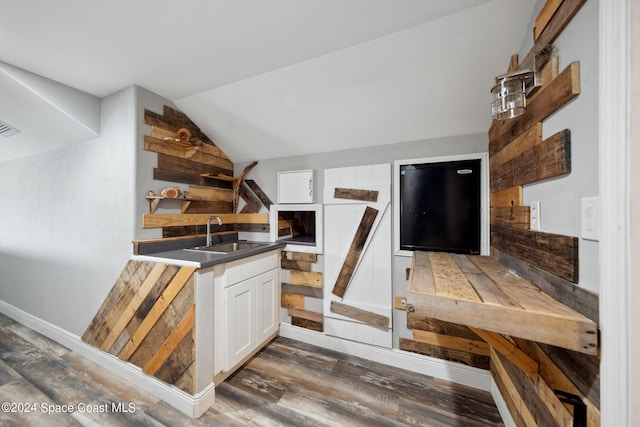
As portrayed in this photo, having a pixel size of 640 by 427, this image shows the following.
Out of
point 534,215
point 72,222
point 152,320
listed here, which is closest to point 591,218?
point 534,215

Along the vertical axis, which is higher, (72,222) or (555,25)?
(555,25)

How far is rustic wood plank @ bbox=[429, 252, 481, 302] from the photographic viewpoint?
0.86 metres

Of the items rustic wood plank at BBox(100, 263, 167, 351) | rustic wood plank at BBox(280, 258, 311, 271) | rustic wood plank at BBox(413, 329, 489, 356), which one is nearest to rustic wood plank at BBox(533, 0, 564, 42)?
rustic wood plank at BBox(413, 329, 489, 356)

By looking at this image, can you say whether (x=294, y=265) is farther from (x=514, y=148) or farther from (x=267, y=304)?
(x=514, y=148)

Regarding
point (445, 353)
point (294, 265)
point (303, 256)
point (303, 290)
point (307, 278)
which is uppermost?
point (303, 256)

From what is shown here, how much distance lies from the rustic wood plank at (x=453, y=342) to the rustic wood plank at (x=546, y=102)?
4.88 ft

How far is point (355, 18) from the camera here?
1.25 metres

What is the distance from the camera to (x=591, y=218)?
0.72 m

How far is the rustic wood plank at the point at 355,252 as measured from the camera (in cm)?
210

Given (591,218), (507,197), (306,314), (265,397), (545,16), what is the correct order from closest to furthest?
(591,218), (545,16), (507,197), (265,397), (306,314)

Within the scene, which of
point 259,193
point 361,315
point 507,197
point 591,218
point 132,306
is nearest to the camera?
point 591,218

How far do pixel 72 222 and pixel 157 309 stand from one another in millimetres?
1401

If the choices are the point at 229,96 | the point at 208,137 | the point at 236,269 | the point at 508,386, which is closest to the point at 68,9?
the point at 229,96

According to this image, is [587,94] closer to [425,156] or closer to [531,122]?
[531,122]
